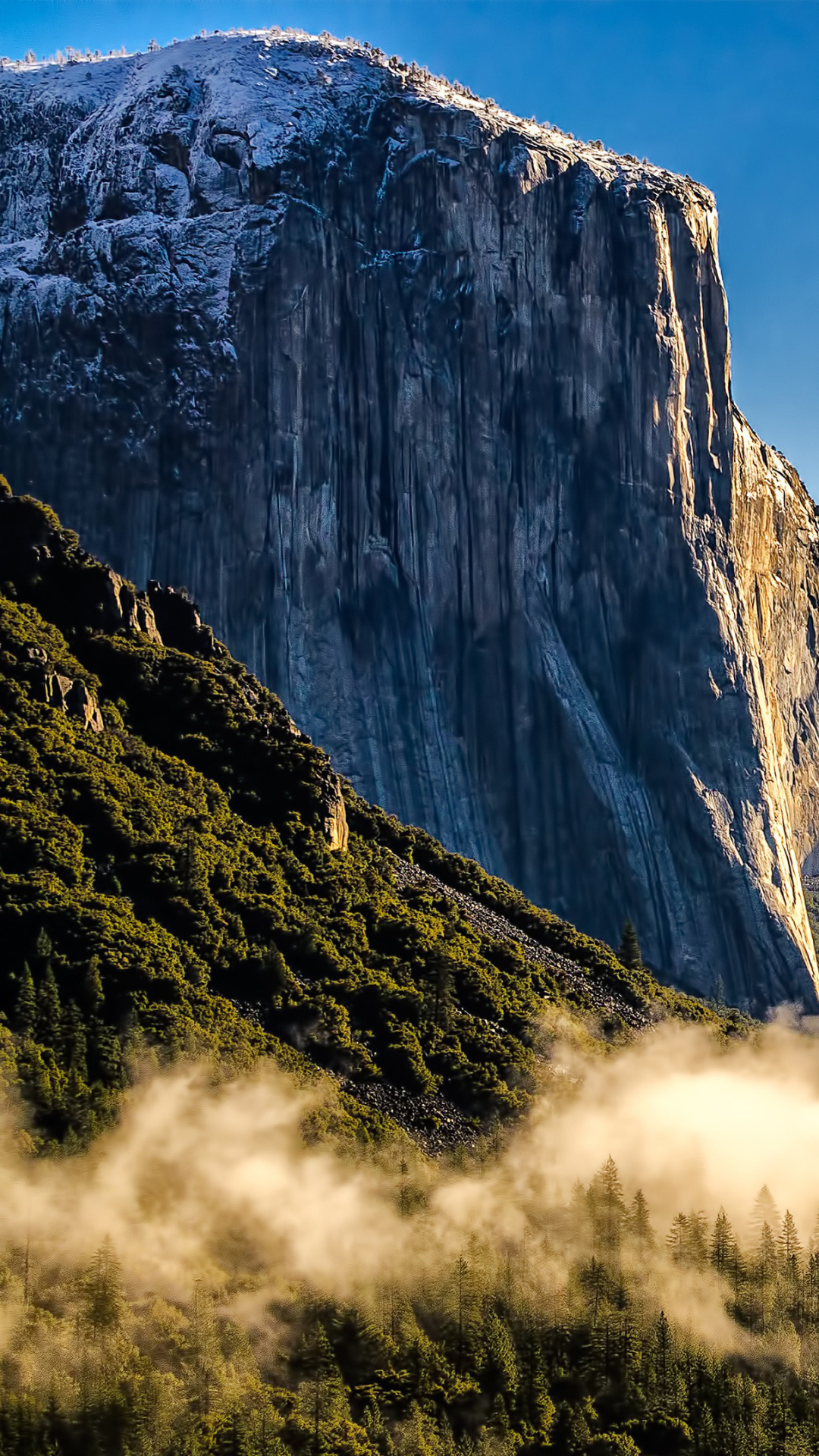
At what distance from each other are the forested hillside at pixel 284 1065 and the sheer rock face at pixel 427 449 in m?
37.5

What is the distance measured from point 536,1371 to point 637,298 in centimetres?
8227

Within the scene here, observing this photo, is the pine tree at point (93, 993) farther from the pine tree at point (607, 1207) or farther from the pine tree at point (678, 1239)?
the pine tree at point (678, 1239)

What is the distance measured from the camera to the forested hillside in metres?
47.1

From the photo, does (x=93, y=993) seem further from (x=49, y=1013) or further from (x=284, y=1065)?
(x=284, y=1065)

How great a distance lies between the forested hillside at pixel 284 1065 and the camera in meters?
47.1

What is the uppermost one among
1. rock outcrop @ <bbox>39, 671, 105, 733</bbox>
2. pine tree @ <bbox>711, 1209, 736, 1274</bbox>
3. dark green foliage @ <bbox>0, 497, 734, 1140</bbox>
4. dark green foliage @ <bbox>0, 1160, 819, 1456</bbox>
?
rock outcrop @ <bbox>39, 671, 105, 733</bbox>

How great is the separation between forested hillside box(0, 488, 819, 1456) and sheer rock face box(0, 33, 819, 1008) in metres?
37.5

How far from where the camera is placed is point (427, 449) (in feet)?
388

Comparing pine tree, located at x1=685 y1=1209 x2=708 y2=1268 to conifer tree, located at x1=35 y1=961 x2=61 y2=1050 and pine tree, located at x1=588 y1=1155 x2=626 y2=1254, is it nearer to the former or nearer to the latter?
pine tree, located at x1=588 y1=1155 x2=626 y2=1254

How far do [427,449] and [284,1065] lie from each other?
66.0 metres

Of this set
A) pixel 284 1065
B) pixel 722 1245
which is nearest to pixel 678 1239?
pixel 722 1245

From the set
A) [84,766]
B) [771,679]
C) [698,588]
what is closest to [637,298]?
[698,588]

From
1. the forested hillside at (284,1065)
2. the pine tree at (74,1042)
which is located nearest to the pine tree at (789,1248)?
the forested hillside at (284,1065)

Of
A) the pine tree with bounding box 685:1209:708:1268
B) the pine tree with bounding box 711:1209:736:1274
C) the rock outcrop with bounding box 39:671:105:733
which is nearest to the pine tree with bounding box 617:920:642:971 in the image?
the pine tree with bounding box 685:1209:708:1268
